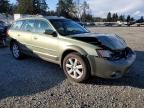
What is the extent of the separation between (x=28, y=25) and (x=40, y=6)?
81.8 m

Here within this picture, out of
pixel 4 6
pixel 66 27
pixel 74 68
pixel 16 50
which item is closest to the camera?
pixel 74 68

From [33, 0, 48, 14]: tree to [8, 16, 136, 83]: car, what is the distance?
78685 millimetres

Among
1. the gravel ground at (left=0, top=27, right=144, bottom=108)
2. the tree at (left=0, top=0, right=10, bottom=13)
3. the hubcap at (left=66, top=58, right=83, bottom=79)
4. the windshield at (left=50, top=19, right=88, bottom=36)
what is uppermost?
the tree at (left=0, top=0, right=10, bottom=13)

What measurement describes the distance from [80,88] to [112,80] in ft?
3.62

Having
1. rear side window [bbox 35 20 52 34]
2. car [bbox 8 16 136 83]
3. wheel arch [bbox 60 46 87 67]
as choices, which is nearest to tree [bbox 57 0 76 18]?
rear side window [bbox 35 20 52 34]

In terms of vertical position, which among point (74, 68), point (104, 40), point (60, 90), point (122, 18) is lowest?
point (60, 90)

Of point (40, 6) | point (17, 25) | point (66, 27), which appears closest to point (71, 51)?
point (66, 27)

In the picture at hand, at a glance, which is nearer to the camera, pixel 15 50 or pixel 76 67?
pixel 76 67

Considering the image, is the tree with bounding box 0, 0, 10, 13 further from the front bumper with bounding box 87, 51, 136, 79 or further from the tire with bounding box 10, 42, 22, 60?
the front bumper with bounding box 87, 51, 136, 79

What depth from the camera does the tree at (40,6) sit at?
87075 millimetres

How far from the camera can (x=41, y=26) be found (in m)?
8.84

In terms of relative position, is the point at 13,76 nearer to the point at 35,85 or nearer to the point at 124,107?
the point at 35,85

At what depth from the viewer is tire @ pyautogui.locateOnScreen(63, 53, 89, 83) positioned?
279 inches

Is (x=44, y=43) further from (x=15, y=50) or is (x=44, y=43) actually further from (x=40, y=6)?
(x=40, y=6)
